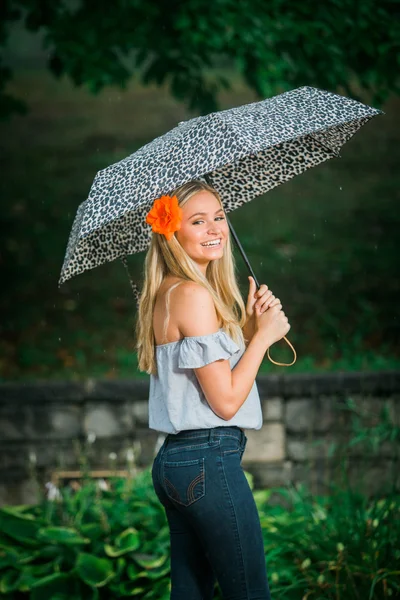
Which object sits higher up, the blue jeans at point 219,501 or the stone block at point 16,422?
the blue jeans at point 219,501

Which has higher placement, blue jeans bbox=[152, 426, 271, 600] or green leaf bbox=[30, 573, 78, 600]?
blue jeans bbox=[152, 426, 271, 600]

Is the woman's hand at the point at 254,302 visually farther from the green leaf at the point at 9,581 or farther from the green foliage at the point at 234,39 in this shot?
the green foliage at the point at 234,39

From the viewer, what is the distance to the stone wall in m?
5.20

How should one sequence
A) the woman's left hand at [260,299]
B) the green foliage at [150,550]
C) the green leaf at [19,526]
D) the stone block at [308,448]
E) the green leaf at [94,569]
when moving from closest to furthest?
the woman's left hand at [260,299], the green foliage at [150,550], the green leaf at [94,569], the green leaf at [19,526], the stone block at [308,448]

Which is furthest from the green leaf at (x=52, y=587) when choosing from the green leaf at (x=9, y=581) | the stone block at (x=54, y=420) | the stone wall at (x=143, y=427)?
the stone block at (x=54, y=420)

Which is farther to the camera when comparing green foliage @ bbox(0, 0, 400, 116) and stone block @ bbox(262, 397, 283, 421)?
green foliage @ bbox(0, 0, 400, 116)

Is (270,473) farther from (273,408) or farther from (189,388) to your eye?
(189,388)

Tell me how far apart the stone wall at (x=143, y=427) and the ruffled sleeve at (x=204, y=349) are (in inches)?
106

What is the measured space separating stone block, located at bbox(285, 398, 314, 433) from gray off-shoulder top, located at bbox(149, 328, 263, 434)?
101 inches

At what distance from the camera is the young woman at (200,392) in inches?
97.0

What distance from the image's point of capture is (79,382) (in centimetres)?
521

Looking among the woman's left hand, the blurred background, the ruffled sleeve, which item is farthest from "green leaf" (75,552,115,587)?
the blurred background

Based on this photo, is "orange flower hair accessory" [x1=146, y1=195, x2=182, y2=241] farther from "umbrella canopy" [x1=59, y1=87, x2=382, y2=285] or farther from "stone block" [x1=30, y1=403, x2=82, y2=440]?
"stone block" [x1=30, y1=403, x2=82, y2=440]

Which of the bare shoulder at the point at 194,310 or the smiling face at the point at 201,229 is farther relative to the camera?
the smiling face at the point at 201,229
